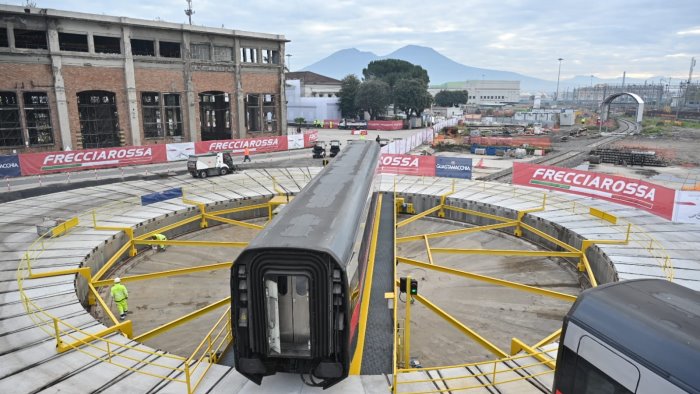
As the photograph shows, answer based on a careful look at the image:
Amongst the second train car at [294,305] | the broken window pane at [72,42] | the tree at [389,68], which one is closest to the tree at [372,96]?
the tree at [389,68]

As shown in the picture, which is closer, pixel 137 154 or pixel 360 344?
pixel 360 344

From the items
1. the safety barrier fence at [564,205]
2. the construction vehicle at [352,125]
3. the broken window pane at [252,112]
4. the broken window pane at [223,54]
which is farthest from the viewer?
the construction vehicle at [352,125]

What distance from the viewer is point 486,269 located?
20.2 metres

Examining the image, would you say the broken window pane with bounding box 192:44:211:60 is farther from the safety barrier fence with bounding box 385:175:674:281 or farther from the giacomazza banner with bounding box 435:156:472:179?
the giacomazza banner with bounding box 435:156:472:179

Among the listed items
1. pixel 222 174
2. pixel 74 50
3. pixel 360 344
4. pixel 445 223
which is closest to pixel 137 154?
pixel 222 174

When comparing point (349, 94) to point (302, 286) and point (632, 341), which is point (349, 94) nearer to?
point (302, 286)

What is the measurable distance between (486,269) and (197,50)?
46.2 meters

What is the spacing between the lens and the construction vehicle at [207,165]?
33594mm

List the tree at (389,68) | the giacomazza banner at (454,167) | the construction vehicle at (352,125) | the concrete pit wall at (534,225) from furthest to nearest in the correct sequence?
the tree at (389,68), the construction vehicle at (352,125), the giacomazza banner at (454,167), the concrete pit wall at (534,225)

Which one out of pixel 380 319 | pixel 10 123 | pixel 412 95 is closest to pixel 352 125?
pixel 412 95

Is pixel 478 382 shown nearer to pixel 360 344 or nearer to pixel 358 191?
pixel 360 344

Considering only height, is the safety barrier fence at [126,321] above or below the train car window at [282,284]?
below

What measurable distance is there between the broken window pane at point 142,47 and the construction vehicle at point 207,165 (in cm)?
2325

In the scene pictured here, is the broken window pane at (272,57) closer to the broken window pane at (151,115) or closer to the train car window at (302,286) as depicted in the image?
the broken window pane at (151,115)
